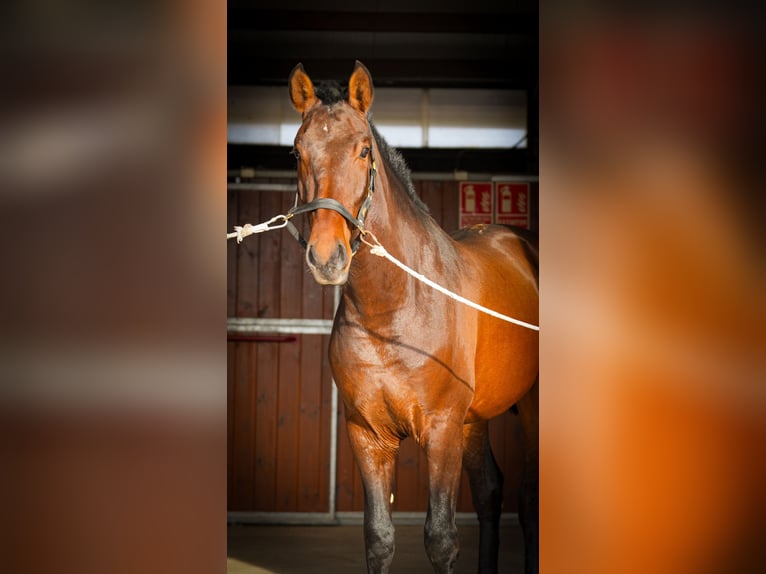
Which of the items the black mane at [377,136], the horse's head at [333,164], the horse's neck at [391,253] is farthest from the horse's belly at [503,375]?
the horse's head at [333,164]

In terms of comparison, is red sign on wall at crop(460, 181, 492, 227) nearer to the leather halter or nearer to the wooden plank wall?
the wooden plank wall

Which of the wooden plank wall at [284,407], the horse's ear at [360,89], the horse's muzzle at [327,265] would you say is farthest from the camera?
the wooden plank wall at [284,407]

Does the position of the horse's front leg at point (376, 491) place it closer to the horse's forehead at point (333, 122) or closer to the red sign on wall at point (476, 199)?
the horse's forehead at point (333, 122)

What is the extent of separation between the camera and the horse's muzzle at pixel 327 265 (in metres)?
2.79

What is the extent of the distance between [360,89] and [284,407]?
313cm

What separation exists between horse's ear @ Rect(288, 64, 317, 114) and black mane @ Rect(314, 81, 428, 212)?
4cm

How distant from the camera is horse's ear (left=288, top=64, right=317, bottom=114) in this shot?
3.16 metres

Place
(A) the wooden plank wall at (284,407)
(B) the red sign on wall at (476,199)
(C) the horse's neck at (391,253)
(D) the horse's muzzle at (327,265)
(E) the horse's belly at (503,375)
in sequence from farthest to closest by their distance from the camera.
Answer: (B) the red sign on wall at (476,199)
(A) the wooden plank wall at (284,407)
(E) the horse's belly at (503,375)
(C) the horse's neck at (391,253)
(D) the horse's muzzle at (327,265)

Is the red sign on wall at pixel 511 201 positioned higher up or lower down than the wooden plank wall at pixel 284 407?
higher up

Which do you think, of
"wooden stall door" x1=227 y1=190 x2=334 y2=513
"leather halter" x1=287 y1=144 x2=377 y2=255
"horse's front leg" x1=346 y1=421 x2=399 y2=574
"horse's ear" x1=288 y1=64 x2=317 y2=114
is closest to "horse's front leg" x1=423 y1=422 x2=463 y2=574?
Answer: "horse's front leg" x1=346 y1=421 x2=399 y2=574

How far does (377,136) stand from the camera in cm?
340

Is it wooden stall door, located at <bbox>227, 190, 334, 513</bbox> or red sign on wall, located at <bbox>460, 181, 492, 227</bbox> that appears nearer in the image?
wooden stall door, located at <bbox>227, 190, 334, 513</bbox>
